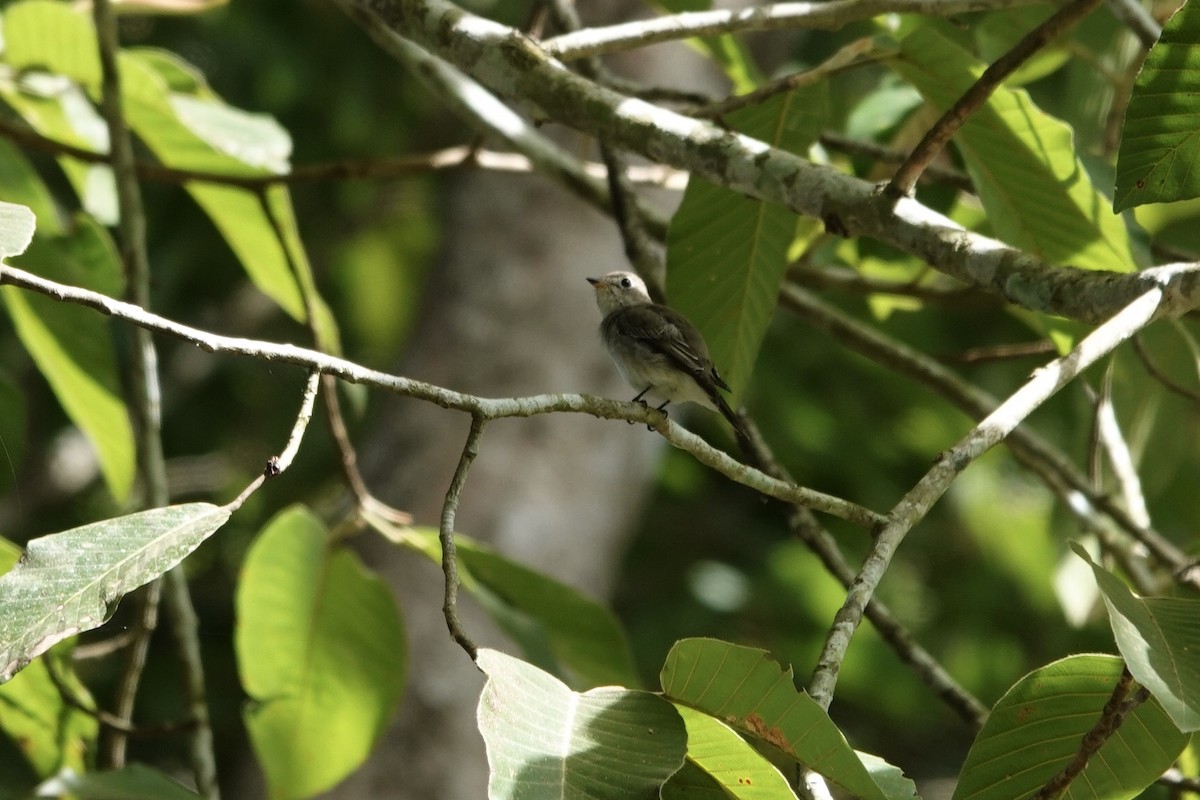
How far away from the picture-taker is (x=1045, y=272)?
2.15 meters

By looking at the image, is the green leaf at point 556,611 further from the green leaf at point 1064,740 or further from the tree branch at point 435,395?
the green leaf at point 1064,740

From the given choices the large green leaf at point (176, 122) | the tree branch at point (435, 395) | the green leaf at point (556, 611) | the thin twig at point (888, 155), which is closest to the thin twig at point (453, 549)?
the tree branch at point (435, 395)

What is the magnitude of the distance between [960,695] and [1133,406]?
1582 millimetres

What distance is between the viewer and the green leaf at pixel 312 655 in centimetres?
329

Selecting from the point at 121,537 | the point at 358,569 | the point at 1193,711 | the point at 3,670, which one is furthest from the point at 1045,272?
the point at 358,569

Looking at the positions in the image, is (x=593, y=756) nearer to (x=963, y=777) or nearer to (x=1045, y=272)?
(x=963, y=777)

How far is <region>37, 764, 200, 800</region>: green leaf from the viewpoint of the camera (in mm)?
2221

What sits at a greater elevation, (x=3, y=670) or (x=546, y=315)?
(x=3, y=670)

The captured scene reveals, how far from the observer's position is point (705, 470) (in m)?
8.67

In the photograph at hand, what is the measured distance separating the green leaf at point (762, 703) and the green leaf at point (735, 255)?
4.28ft

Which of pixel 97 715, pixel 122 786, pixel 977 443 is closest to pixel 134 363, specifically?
pixel 97 715

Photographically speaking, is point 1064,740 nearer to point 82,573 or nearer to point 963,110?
point 963,110

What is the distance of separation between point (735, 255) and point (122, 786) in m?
1.78

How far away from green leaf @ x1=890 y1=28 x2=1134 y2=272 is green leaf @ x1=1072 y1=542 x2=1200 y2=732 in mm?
1199
